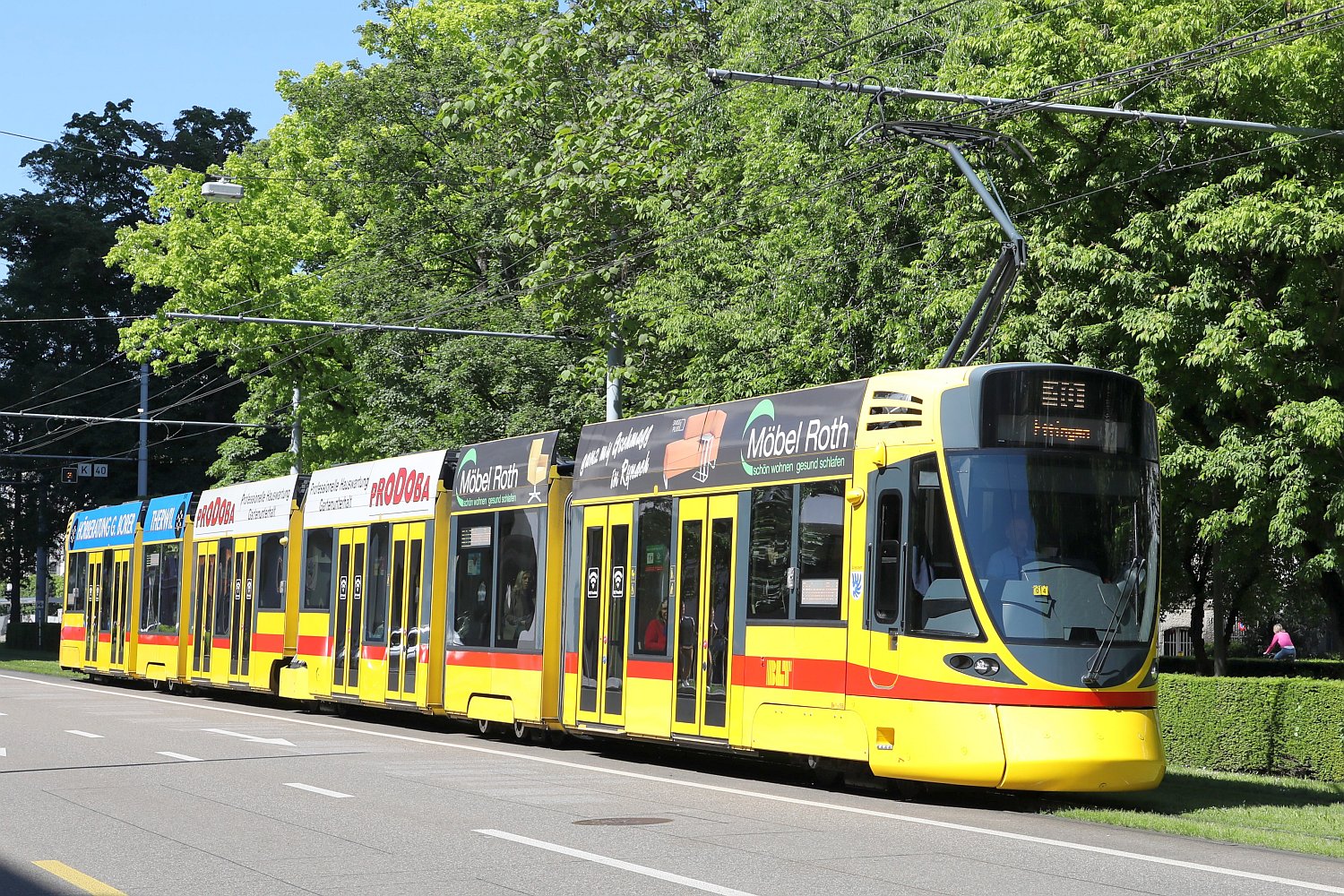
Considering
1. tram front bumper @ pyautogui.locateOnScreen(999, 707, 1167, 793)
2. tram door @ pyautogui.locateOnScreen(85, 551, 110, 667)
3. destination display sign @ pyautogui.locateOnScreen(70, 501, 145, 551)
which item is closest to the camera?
tram front bumper @ pyautogui.locateOnScreen(999, 707, 1167, 793)

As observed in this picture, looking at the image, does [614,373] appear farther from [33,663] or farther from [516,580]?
[33,663]

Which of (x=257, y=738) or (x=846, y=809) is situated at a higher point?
(x=846, y=809)

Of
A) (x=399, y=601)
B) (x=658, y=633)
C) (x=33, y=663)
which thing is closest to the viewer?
(x=658, y=633)

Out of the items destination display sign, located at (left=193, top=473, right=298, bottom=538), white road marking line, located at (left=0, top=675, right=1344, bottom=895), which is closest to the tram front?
white road marking line, located at (left=0, top=675, right=1344, bottom=895)

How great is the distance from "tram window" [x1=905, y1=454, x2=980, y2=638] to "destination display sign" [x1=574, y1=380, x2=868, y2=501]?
97 centimetres

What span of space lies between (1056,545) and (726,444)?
13.5 feet

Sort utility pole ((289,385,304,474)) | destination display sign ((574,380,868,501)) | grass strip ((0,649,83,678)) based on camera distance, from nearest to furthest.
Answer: destination display sign ((574,380,868,501))
utility pole ((289,385,304,474))
grass strip ((0,649,83,678))

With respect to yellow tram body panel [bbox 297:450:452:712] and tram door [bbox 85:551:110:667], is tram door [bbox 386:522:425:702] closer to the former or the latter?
Result: yellow tram body panel [bbox 297:450:452:712]

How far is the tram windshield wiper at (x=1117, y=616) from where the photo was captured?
13.1 meters

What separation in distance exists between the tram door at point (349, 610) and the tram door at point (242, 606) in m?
4.01

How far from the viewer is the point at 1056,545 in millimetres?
13320

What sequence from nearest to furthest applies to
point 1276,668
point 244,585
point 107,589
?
point 1276,668
point 244,585
point 107,589

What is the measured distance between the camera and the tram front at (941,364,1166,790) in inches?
510

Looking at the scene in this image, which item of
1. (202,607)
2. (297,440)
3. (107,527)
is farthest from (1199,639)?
(107,527)
